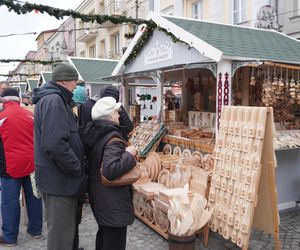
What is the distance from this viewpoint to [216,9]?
13.8m

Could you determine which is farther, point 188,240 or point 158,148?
point 158,148

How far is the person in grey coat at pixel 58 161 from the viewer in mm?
2594

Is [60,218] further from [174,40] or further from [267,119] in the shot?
[174,40]

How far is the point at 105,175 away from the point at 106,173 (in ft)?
0.08

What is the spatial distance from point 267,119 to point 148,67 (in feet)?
12.1

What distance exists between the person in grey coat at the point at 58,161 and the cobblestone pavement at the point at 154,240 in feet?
4.23

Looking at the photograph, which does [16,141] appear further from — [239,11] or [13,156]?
[239,11]

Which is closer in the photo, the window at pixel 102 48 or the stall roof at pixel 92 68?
the stall roof at pixel 92 68

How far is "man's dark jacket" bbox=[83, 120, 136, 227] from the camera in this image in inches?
99.8

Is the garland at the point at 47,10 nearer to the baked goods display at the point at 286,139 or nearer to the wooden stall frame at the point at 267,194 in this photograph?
the baked goods display at the point at 286,139

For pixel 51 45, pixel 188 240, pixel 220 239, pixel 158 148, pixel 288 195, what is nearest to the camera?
pixel 188 240

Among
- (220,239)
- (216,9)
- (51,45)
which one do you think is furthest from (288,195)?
(51,45)

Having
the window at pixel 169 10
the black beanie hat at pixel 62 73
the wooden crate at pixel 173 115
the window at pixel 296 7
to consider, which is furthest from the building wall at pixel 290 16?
the black beanie hat at pixel 62 73

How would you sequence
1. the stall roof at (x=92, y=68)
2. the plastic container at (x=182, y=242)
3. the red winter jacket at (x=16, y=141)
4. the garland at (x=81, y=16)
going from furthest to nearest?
the stall roof at (x=92, y=68) → the garland at (x=81, y=16) → the red winter jacket at (x=16, y=141) → the plastic container at (x=182, y=242)
